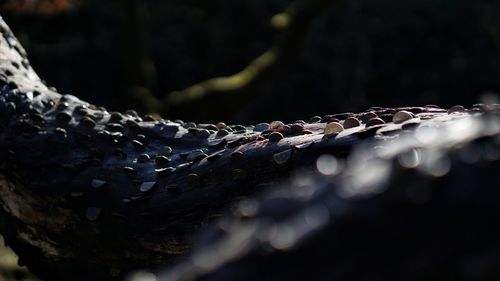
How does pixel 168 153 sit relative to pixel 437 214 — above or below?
above

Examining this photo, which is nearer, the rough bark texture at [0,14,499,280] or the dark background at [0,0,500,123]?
the rough bark texture at [0,14,499,280]

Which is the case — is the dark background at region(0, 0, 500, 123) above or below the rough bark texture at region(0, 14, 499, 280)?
above

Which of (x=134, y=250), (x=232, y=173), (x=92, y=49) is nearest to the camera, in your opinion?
(x=232, y=173)

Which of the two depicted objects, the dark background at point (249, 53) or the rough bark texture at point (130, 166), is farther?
the dark background at point (249, 53)

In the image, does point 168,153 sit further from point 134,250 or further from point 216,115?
point 216,115

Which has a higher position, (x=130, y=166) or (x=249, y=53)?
(x=249, y=53)

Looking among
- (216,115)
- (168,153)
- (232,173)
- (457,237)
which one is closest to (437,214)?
(457,237)

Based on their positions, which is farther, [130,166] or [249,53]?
[249,53]

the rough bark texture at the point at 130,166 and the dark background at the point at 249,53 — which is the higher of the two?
the dark background at the point at 249,53
